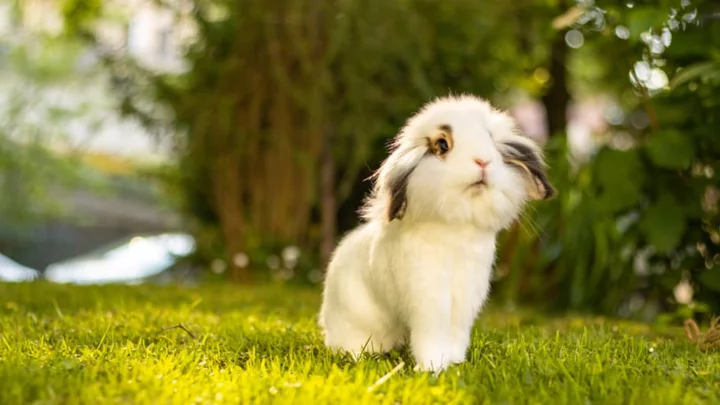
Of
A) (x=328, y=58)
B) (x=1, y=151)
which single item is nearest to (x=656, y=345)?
(x=328, y=58)

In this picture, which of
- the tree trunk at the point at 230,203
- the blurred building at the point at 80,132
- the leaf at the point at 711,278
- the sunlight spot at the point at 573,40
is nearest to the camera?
the leaf at the point at 711,278

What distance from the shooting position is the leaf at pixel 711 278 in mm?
3684

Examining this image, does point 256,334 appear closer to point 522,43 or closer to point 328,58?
point 328,58

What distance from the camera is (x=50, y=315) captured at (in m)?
3.17

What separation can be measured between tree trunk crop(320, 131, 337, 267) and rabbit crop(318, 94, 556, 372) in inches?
124

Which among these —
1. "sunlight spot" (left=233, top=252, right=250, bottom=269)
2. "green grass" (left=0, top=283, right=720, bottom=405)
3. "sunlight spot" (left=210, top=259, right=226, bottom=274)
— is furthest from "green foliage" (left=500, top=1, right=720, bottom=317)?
"sunlight spot" (left=210, top=259, right=226, bottom=274)

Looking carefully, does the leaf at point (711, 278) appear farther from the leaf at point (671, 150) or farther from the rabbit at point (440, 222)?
the rabbit at point (440, 222)

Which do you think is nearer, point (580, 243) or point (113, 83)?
point (580, 243)

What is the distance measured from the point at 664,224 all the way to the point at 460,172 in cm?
222

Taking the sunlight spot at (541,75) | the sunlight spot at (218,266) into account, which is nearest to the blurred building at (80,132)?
the sunlight spot at (218,266)

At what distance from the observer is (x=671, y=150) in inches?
149

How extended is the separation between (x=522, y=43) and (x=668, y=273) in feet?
8.43

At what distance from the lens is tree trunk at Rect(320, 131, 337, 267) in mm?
5500

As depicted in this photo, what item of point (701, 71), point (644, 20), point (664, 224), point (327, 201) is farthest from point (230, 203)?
point (701, 71)
